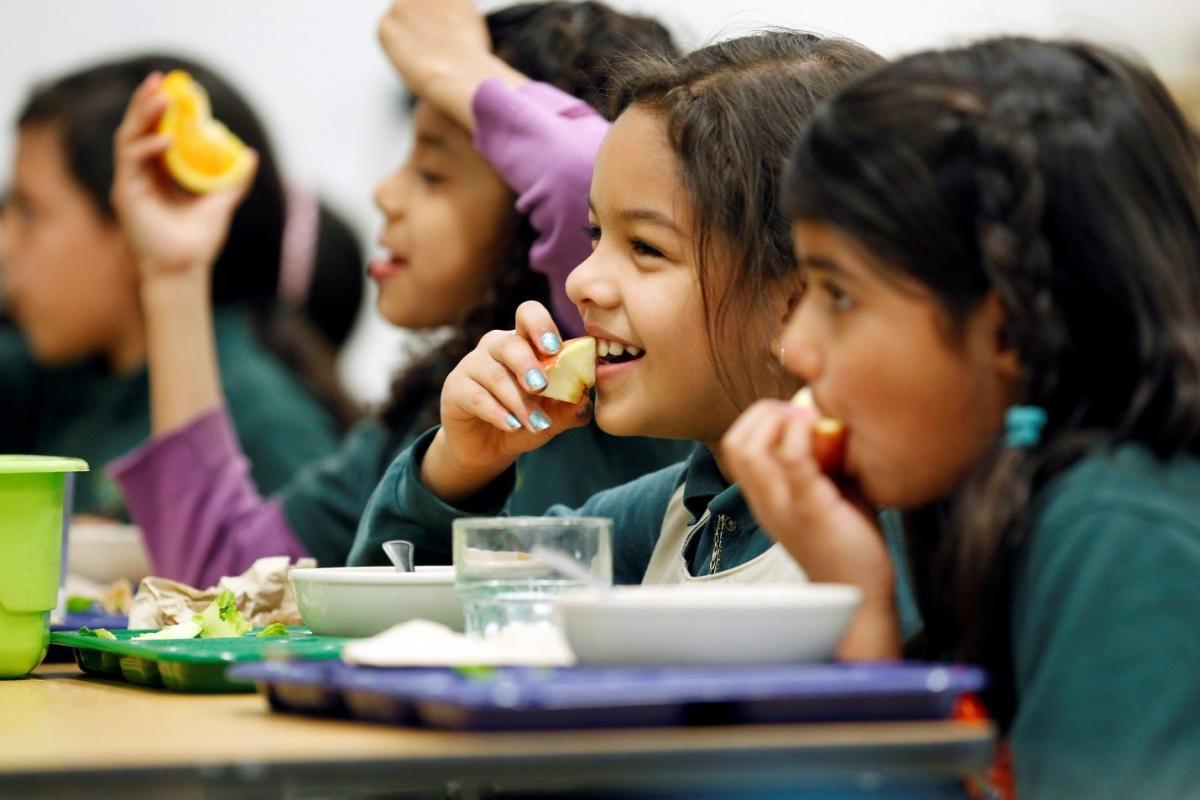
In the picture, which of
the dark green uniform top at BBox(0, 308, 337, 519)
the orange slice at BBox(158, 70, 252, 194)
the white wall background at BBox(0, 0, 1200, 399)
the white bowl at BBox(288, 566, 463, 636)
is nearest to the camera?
the white bowl at BBox(288, 566, 463, 636)

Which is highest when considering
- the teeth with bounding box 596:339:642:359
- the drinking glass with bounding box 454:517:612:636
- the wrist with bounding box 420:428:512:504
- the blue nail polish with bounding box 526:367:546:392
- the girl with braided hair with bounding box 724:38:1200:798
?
the girl with braided hair with bounding box 724:38:1200:798

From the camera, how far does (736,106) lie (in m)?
1.48

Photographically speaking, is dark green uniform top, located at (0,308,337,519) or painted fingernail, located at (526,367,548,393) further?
dark green uniform top, located at (0,308,337,519)

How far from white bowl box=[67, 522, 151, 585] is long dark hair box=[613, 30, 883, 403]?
1.12 metres

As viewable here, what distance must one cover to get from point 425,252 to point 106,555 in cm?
62

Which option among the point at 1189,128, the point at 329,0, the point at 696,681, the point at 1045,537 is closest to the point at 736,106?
the point at 1189,128

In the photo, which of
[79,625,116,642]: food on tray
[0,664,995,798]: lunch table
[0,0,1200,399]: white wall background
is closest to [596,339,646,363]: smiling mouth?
[79,625,116,642]: food on tray

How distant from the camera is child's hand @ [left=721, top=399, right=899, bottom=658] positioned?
99 centimetres

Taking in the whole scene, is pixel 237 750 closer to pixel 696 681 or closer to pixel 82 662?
pixel 696 681

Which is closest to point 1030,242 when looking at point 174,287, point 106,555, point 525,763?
point 525,763

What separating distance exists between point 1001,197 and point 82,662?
2.58 ft

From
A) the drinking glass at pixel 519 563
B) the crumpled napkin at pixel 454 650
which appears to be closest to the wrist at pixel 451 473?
the drinking glass at pixel 519 563

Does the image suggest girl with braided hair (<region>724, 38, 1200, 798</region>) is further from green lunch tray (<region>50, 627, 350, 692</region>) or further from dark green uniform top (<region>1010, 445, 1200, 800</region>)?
green lunch tray (<region>50, 627, 350, 692</region>)

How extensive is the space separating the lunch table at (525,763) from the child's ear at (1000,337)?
0.26m
